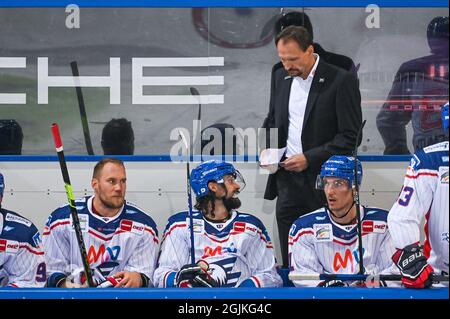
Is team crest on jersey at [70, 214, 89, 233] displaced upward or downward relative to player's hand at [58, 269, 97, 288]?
upward

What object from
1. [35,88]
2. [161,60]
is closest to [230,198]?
[161,60]

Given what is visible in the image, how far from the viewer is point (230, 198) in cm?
529

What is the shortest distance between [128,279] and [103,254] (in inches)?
10.9

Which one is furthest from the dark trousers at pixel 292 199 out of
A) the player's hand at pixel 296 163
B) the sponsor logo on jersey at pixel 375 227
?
the sponsor logo on jersey at pixel 375 227

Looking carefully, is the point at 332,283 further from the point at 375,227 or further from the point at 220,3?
the point at 220,3

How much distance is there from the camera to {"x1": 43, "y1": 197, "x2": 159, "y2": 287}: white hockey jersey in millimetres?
5203

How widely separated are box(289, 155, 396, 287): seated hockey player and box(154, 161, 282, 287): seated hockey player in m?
0.15

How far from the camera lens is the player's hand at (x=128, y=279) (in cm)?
499

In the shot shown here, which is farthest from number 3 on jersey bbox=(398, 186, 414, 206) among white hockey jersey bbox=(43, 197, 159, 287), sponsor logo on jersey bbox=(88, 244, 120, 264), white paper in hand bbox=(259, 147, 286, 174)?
sponsor logo on jersey bbox=(88, 244, 120, 264)

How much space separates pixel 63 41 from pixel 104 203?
787 mm

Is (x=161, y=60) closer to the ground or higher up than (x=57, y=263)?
higher up

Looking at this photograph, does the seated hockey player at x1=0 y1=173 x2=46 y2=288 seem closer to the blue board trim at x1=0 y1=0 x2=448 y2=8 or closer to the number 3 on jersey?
the blue board trim at x1=0 y1=0 x2=448 y2=8
